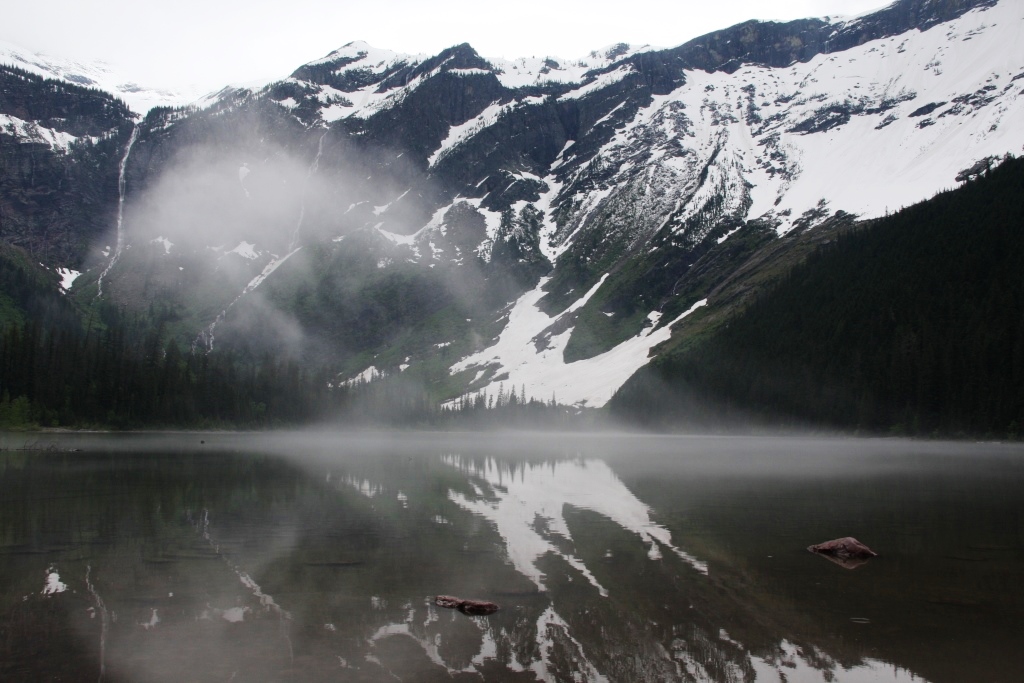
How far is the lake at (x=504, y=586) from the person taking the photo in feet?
47.1

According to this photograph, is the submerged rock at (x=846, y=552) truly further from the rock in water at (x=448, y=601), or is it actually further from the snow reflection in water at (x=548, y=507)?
the rock in water at (x=448, y=601)

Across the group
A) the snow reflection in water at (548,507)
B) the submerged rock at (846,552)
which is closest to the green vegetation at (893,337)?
the snow reflection in water at (548,507)

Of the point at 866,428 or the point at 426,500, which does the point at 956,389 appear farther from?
the point at 426,500

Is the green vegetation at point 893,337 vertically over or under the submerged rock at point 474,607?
over

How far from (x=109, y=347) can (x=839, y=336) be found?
14300 centimetres

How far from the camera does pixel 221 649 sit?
14922 mm

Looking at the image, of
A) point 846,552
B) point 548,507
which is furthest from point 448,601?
point 548,507

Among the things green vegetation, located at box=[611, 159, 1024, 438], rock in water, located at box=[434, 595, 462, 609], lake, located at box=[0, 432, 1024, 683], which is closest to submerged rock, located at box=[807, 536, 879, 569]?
lake, located at box=[0, 432, 1024, 683]

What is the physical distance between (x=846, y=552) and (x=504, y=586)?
11.6 meters

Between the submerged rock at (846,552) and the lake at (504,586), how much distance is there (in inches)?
18.6

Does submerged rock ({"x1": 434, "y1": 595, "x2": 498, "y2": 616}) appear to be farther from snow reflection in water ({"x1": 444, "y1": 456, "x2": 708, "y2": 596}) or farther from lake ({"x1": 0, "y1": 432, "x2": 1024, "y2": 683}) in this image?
snow reflection in water ({"x1": 444, "y1": 456, "x2": 708, "y2": 596})

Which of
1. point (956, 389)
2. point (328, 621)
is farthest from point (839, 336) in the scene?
point (328, 621)

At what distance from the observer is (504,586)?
804 inches

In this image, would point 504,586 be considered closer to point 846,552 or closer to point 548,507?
point 846,552
